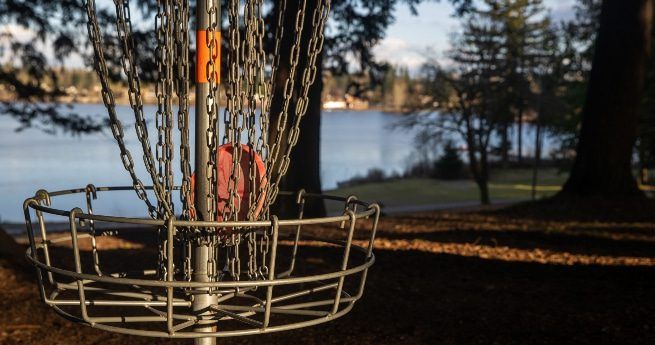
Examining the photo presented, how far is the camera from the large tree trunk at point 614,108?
11.7 metres

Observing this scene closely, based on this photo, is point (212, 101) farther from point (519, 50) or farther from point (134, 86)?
point (519, 50)

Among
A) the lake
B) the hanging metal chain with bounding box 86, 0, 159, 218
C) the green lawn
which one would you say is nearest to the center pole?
the hanging metal chain with bounding box 86, 0, 159, 218

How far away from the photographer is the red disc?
2.41 metres

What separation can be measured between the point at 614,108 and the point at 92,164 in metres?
57.5

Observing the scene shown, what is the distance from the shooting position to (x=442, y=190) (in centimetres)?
4375

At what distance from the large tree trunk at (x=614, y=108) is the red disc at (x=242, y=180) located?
10105 mm

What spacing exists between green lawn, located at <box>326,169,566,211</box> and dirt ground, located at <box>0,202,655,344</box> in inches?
1037

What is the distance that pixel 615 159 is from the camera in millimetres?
11641

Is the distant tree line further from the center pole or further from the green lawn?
the center pole

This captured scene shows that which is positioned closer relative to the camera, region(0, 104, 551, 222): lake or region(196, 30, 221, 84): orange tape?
region(196, 30, 221, 84): orange tape

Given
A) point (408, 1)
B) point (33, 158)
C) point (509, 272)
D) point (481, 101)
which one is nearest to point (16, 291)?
point (509, 272)

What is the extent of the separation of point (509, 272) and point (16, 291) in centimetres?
421

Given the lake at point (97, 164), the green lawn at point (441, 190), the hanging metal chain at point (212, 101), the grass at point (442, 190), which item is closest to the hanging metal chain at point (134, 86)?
the hanging metal chain at point (212, 101)

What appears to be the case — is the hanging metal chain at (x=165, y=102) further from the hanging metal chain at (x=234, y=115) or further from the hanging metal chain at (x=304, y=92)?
the hanging metal chain at (x=304, y=92)
